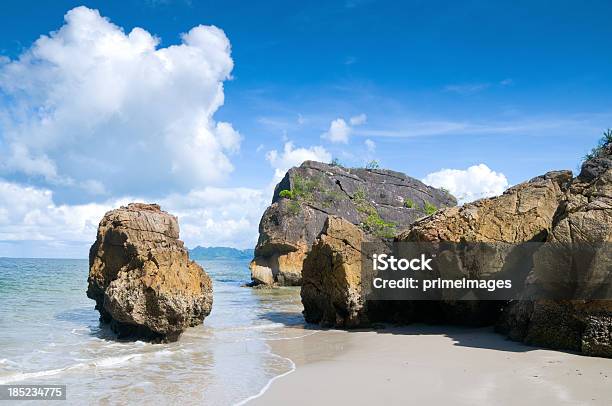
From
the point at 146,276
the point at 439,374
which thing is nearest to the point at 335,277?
the point at 146,276

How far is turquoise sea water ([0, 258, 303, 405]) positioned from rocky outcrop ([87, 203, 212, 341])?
558 millimetres

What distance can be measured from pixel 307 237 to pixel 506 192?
88.0 ft

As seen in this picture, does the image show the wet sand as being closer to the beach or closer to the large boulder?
the beach

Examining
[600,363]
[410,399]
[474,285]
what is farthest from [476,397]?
[474,285]

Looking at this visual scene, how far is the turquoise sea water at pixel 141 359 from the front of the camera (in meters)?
8.32

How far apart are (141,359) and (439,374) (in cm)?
623

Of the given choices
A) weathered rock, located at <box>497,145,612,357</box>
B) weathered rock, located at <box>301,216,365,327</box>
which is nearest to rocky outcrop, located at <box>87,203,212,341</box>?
weathered rock, located at <box>301,216,365,327</box>

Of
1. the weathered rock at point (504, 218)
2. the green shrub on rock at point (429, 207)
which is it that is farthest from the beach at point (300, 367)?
the green shrub on rock at point (429, 207)

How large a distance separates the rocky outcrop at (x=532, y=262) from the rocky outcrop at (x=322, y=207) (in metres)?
12.7

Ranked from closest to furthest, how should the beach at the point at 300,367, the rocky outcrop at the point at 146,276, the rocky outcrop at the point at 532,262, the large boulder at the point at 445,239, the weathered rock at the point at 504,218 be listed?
the beach at the point at 300,367, the rocky outcrop at the point at 532,262, the rocky outcrop at the point at 146,276, the weathered rock at the point at 504,218, the large boulder at the point at 445,239

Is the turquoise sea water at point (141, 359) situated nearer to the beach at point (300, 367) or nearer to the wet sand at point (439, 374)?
the beach at point (300, 367)

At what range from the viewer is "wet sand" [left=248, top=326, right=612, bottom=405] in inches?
289

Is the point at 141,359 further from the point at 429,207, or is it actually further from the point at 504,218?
the point at 429,207

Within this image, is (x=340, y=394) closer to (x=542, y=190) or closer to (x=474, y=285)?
(x=474, y=285)
